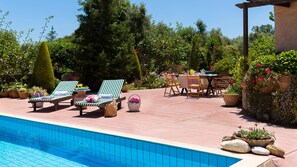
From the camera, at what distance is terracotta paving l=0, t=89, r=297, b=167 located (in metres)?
6.21

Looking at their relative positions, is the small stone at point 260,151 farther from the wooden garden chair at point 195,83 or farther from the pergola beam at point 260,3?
the wooden garden chair at point 195,83

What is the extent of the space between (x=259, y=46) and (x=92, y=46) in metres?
10.6

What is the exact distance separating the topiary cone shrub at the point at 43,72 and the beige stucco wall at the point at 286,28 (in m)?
11.2

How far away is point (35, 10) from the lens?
27.9m

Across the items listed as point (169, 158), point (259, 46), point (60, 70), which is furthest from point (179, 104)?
point (60, 70)

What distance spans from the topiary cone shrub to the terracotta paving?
4.71 metres

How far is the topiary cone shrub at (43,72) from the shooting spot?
16.5 meters

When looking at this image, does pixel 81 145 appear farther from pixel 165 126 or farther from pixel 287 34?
pixel 287 34

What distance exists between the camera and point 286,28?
1039cm

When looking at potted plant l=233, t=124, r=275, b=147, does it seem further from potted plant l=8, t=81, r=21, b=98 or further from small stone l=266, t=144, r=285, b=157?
potted plant l=8, t=81, r=21, b=98

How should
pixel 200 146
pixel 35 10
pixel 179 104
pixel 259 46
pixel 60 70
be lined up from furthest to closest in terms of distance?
pixel 35 10 < pixel 60 70 < pixel 179 104 < pixel 259 46 < pixel 200 146

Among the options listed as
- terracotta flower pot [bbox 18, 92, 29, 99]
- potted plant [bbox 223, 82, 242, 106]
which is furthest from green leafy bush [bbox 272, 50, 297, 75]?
terracotta flower pot [bbox 18, 92, 29, 99]

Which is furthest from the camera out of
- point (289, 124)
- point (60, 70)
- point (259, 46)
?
point (60, 70)

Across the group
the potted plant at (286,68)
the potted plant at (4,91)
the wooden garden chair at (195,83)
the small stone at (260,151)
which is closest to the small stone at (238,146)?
the small stone at (260,151)
